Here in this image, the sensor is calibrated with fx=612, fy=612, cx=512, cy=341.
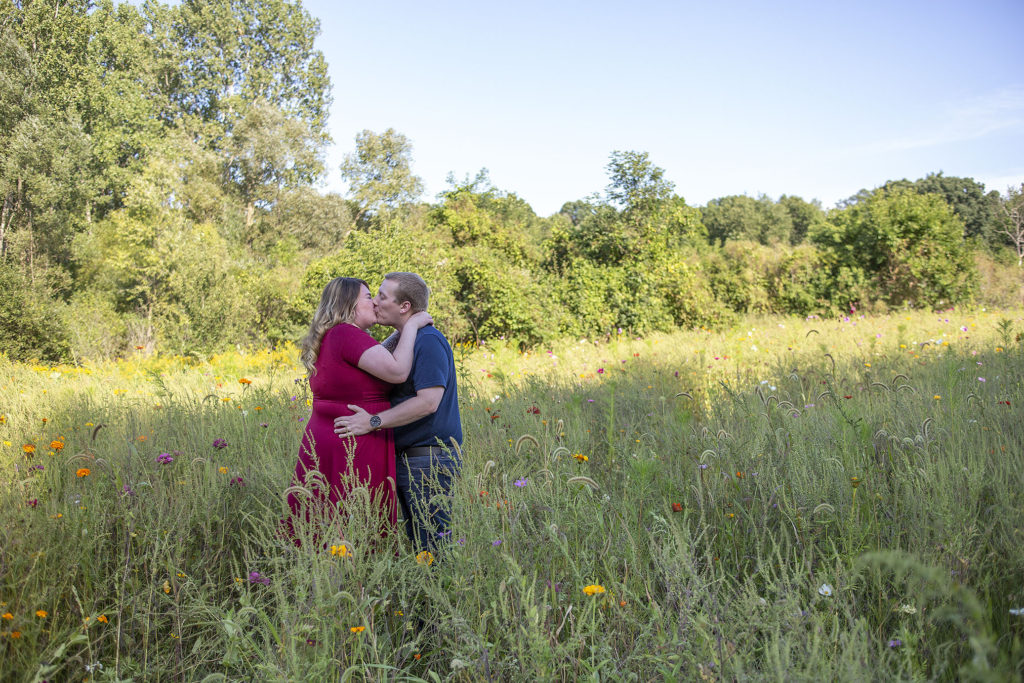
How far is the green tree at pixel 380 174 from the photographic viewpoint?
31.3 meters

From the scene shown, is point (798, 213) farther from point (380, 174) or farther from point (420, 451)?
point (420, 451)

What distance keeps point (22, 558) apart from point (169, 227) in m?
19.3

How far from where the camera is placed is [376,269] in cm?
1138

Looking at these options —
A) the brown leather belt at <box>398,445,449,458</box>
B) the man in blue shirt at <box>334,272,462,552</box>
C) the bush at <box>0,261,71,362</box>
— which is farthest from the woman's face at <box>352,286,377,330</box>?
the bush at <box>0,261,71,362</box>

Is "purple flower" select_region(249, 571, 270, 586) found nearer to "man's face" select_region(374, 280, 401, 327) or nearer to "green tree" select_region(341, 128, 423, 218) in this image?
"man's face" select_region(374, 280, 401, 327)

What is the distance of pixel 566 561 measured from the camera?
2135mm

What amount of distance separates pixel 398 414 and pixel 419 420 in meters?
0.21

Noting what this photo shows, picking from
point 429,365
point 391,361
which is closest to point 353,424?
point 391,361

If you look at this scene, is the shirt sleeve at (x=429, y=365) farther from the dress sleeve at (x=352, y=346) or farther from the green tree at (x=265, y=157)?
the green tree at (x=265, y=157)

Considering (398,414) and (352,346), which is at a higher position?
(352,346)

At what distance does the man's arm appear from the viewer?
2.61 meters

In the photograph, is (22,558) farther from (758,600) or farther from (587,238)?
(587,238)

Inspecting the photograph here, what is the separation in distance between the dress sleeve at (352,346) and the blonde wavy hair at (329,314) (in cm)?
10

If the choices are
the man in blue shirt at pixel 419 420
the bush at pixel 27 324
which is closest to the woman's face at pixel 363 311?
A: the man in blue shirt at pixel 419 420
